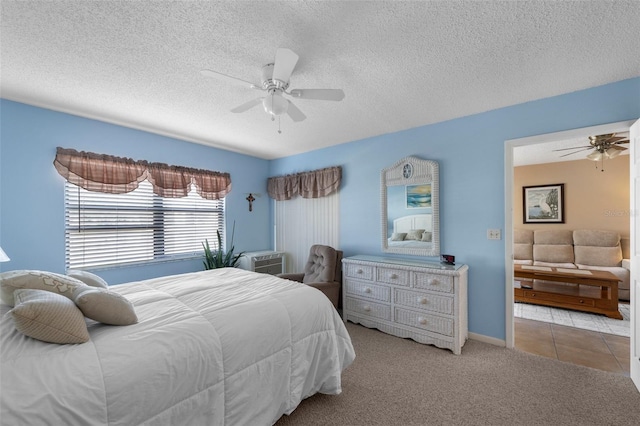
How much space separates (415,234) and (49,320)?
3149 mm

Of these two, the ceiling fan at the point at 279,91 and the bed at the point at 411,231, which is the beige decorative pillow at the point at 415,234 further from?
the ceiling fan at the point at 279,91

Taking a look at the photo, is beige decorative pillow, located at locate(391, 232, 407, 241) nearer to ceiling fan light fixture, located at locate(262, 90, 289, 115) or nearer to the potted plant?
ceiling fan light fixture, located at locate(262, 90, 289, 115)

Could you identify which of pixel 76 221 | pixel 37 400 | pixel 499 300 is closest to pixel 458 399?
pixel 499 300

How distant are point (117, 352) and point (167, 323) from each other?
0.28 m

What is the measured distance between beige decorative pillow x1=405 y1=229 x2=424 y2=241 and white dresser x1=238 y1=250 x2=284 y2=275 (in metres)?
2.16

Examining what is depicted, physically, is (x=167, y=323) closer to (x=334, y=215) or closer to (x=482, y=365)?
(x=482, y=365)

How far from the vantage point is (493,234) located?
2762mm

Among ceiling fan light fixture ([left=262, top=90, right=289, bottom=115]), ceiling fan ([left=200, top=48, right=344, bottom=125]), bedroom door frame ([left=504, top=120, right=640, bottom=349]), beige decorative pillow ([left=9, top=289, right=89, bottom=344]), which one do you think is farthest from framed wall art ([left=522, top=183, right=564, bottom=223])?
beige decorative pillow ([left=9, top=289, right=89, bottom=344])

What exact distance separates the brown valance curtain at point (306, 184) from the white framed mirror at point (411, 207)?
0.78 m

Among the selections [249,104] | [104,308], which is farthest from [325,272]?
[104,308]

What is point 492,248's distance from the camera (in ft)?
9.12

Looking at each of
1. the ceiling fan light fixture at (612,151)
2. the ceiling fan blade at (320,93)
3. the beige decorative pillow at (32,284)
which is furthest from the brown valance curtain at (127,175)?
the ceiling fan light fixture at (612,151)

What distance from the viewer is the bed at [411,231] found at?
125 inches

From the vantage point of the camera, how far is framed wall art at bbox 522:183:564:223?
487 centimetres
